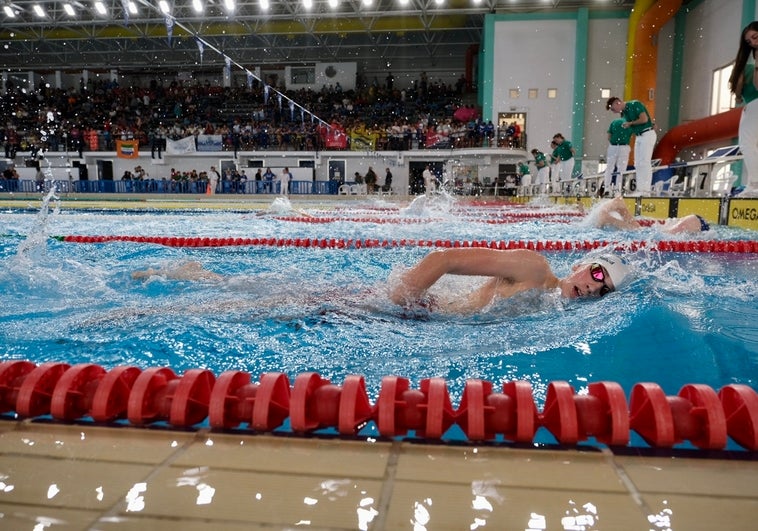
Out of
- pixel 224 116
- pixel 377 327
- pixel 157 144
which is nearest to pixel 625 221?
pixel 377 327

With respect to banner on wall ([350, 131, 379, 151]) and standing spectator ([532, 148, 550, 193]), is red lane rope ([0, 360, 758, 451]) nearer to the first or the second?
standing spectator ([532, 148, 550, 193])

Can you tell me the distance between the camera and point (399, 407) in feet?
4.87

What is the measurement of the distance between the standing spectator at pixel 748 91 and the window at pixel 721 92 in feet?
41.4

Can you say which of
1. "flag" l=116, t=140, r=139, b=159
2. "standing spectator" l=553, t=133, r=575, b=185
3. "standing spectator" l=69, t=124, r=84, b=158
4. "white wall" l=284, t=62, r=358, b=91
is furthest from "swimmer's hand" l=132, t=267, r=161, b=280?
"white wall" l=284, t=62, r=358, b=91

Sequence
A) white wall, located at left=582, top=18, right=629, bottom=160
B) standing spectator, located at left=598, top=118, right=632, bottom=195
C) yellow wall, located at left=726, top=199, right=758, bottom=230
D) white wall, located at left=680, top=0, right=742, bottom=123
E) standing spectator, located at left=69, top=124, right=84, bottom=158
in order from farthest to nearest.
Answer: standing spectator, located at left=69, top=124, right=84, bottom=158, white wall, located at left=582, top=18, right=629, bottom=160, white wall, located at left=680, top=0, right=742, bottom=123, standing spectator, located at left=598, top=118, right=632, bottom=195, yellow wall, located at left=726, top=199, right=758, bottom=230

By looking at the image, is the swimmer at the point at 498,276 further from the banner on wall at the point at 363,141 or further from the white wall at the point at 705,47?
the banner on wall at the point at 363,141

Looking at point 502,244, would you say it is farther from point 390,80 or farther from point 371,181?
point 390,80

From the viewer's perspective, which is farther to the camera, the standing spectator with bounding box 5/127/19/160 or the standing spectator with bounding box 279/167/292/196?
the standing spectator with bounding box 5/127/19/160

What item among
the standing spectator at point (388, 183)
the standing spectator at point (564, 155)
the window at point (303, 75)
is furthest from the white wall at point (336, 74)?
the standing spectator at point (564, 155)

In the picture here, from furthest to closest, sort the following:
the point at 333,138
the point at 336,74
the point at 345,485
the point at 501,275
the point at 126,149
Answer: the point at 336,74
the point at 126,149
the point at 333,138
the point at 501,275
the point at 345,485

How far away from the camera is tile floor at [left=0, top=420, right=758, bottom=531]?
1016mm

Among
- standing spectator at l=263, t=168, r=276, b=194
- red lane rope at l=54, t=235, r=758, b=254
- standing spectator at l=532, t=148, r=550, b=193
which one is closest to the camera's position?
red lane rope at l=54, t=235, r=758, b=254

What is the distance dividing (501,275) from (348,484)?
1876 millimetres

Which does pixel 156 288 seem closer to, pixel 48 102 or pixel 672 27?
pixel 672 27
